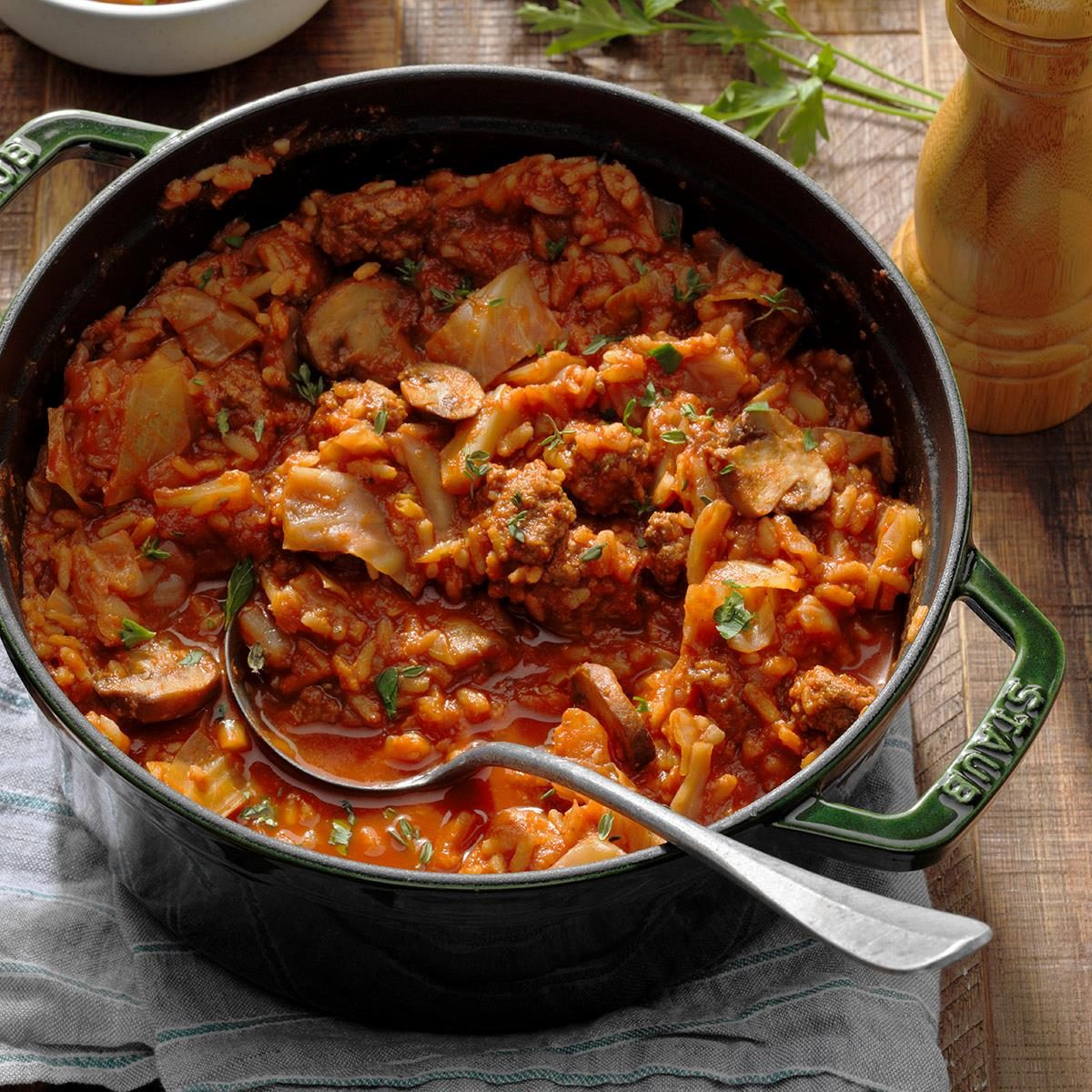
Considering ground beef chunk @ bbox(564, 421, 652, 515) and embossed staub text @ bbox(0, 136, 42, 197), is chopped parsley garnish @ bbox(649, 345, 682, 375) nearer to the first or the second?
ground beef chunk @ bbox(564, 421, 652, 515)

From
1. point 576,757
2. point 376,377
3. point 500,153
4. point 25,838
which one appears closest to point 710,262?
point 500,153

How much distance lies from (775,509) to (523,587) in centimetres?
67

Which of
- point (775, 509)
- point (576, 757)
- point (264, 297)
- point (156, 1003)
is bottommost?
point (156, 1003)

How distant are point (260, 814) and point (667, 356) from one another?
155cm

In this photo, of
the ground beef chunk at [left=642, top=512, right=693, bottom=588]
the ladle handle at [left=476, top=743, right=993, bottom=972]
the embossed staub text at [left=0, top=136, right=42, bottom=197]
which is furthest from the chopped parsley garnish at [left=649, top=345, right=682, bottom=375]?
the embossed staub text at [left=0, top=136, right=42, bottom=197]

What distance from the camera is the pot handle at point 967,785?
11.2 ft

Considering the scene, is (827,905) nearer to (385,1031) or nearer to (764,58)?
(385,1031)

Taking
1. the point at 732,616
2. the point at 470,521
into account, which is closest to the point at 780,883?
the point at 732,616

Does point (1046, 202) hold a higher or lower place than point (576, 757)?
higher

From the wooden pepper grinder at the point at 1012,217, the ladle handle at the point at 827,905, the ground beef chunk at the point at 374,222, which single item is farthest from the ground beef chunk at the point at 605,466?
the wooden pepper grinder at the point at 1012,217

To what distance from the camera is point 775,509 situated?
4.24 meters

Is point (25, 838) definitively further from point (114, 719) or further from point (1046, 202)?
point (1046, 202)

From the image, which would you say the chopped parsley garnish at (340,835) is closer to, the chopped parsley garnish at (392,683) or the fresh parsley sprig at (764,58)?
the chopped parsley garnish at (392,683)

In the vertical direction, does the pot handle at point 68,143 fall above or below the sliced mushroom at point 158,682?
above
